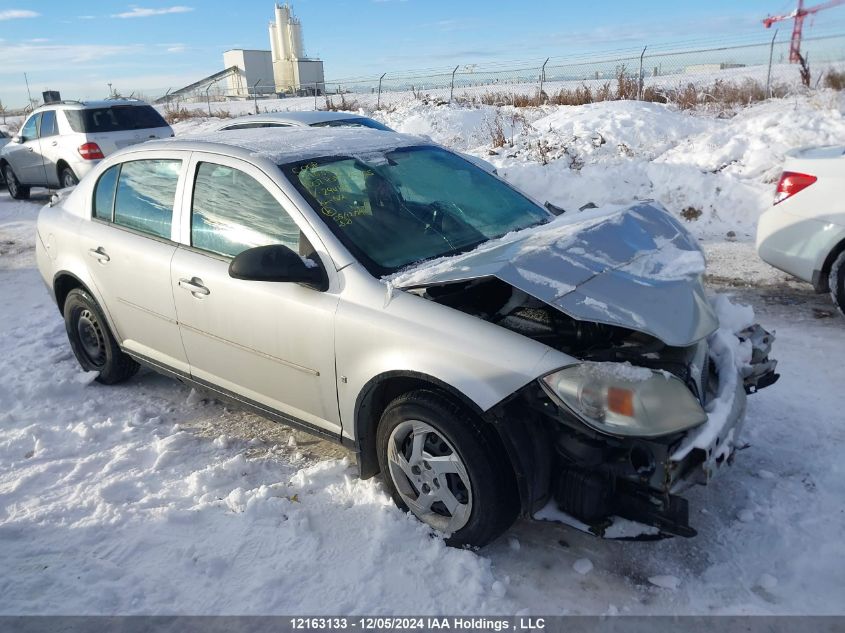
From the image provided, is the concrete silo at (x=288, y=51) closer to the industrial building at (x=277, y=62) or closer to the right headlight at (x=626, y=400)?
the industrial building at (x=277, y=62)

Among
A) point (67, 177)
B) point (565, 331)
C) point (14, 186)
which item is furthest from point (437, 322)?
point (14, 186)

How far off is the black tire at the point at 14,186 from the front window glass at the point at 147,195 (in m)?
11.5

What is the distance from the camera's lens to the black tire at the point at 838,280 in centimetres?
521

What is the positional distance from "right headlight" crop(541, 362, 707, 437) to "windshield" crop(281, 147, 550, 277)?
1.05 meters

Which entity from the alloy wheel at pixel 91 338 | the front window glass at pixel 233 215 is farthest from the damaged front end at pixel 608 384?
the alloy wheel at pixel 91 338

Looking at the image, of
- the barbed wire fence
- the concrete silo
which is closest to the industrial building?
the concrete silo

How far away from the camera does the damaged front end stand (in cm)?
254

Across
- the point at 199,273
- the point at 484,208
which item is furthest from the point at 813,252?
the point at 199,273

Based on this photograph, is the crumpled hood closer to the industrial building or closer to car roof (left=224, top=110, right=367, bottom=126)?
car roof (left=224, top=110, right=367, bottom=126)

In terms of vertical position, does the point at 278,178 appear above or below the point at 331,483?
above

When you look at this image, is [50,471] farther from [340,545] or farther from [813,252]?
[813,252]

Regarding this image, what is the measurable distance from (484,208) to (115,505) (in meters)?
2.53

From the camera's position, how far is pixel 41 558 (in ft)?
9.95

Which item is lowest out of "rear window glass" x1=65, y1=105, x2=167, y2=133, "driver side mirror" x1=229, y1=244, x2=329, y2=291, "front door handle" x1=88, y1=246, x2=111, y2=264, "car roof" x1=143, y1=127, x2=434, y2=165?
"front door handle" x1=88, y1=246, x2=111, y2=264
